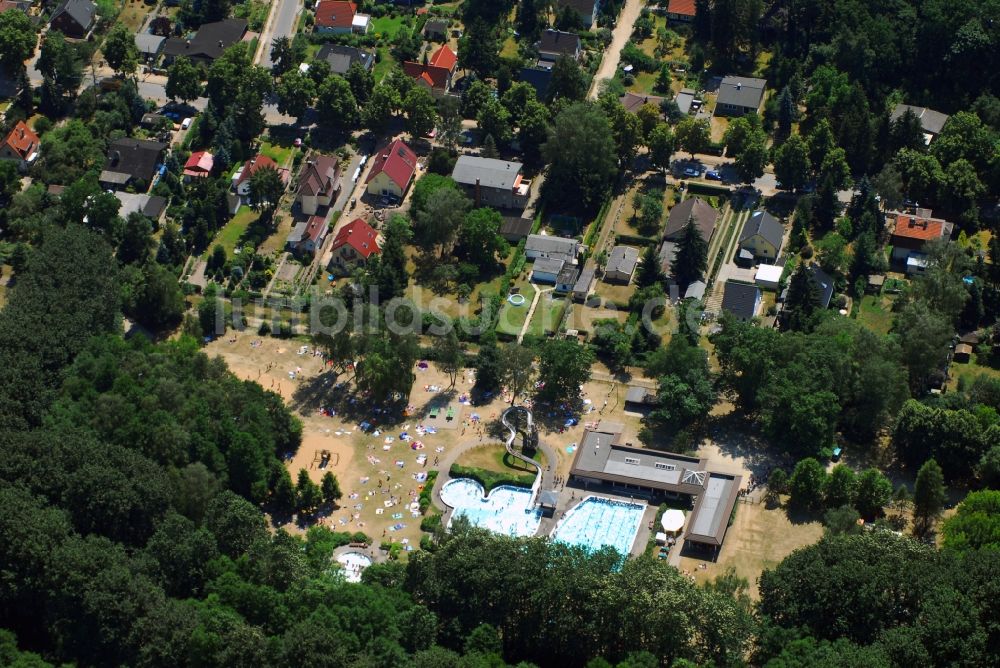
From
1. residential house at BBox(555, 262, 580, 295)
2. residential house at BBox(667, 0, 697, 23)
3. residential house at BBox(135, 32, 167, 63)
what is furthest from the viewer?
residential house at BBox(667, 0, 697, 23)

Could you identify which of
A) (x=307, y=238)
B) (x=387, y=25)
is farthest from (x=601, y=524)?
(x=387, y=25)

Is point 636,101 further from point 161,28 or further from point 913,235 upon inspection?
point 161,28

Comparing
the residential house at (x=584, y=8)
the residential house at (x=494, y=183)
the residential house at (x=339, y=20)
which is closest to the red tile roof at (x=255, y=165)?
the residential house at (x=494, y=183)

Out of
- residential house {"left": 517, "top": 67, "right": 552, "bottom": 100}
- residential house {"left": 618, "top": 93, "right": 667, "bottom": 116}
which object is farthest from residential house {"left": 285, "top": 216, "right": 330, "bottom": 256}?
residential house {"left": 618, "top": 93, "right": 667, "bottom": 116}

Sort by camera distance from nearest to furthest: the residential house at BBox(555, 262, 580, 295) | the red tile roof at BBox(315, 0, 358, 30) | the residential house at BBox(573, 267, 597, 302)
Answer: the residential house at BBox(573, 267, 597, 302) < the residential house at BBox(555, 262, 580, 295) < the red tile roof at BBox(315, 0, 358, 30)

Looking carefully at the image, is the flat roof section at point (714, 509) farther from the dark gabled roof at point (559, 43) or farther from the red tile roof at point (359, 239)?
the dark gabled roof at point (559, 43)

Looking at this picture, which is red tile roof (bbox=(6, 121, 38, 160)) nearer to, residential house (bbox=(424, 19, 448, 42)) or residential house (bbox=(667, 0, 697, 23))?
residential house (bbox=(424, 19, 448, 42))

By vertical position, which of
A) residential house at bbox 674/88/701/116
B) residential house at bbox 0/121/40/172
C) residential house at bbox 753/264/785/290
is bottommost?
residential house at bbox 0/121/40/172

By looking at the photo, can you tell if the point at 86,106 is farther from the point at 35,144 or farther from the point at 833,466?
the point at 833,466

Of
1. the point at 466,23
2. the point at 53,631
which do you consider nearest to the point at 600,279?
the point at 466,23
